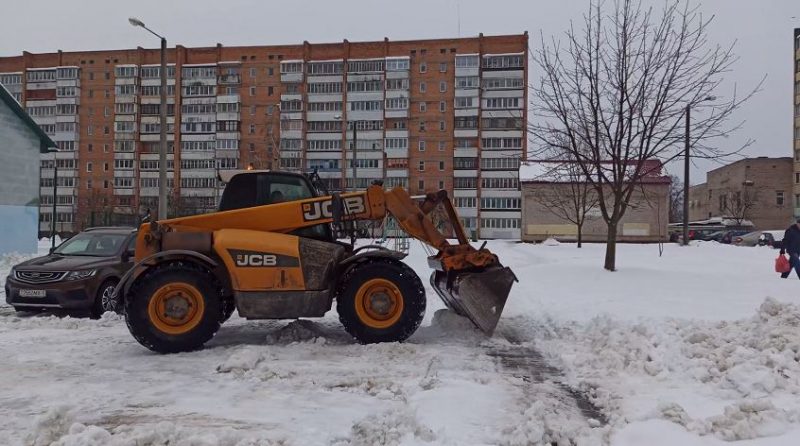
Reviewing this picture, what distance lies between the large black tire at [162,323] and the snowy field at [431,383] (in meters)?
0.21

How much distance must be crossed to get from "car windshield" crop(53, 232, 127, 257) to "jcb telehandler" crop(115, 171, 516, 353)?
164 inches

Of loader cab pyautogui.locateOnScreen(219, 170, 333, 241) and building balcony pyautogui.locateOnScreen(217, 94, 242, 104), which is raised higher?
building balcony pyautogui.locateOnScreen(217, 94, 242, 104)

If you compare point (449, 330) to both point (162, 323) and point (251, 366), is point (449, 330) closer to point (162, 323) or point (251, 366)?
point (251, 366)

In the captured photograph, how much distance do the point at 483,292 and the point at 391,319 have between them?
121 cm

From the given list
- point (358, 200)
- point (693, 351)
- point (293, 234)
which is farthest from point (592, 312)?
point (293, 234)

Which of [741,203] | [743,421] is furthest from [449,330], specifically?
[741,203]

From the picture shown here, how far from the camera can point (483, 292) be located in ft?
25.3

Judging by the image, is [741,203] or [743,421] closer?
[743,421]

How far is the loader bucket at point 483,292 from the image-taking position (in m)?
7.65

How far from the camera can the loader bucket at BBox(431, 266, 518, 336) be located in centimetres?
765

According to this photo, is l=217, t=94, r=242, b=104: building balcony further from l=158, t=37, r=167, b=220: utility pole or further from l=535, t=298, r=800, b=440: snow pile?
l=535, t=298, r=800, b=440: snow pile

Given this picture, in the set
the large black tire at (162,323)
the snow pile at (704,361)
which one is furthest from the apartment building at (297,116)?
the snow pile at (704,361)

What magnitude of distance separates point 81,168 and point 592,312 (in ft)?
296

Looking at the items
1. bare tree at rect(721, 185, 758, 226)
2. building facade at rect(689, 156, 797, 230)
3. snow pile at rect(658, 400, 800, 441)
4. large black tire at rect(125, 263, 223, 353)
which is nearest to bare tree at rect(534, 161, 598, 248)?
large black tire at rect(125, 263, 223, 353)
